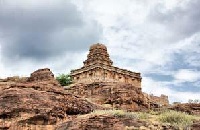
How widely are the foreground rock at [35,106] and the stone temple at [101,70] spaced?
35.8 meters

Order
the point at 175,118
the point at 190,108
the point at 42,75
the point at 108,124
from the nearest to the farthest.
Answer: the point at 108,124 < the point at 175,118 < the point at 190,108 < the point at 42,75

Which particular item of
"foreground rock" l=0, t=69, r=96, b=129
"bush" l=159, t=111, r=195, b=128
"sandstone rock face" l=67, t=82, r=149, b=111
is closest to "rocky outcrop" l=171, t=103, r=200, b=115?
"sandstone rock face" l=67, t=82, r=149, b=111

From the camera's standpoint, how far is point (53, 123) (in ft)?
63.8

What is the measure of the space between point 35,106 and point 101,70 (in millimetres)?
40185

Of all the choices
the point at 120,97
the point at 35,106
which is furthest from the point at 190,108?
the point at 35,106

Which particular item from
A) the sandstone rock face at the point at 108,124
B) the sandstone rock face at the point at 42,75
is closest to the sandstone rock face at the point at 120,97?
the sandstone rock face at the point at 42,75

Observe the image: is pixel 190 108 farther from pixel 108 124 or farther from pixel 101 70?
pixel 101 70

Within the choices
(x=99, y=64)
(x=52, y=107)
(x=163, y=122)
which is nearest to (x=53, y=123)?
(x=52, y=107)

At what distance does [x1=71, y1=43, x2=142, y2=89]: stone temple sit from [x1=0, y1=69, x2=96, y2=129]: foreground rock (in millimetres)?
35756

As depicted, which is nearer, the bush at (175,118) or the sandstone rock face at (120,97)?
the bush at (175,118)

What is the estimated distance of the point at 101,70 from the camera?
196 feet

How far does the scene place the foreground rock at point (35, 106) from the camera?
19.2m

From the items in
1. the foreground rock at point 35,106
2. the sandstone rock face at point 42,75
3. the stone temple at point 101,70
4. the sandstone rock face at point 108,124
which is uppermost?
the stone temple at point 101,70

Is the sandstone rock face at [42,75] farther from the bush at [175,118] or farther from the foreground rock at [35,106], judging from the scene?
the bush at [175,118]
